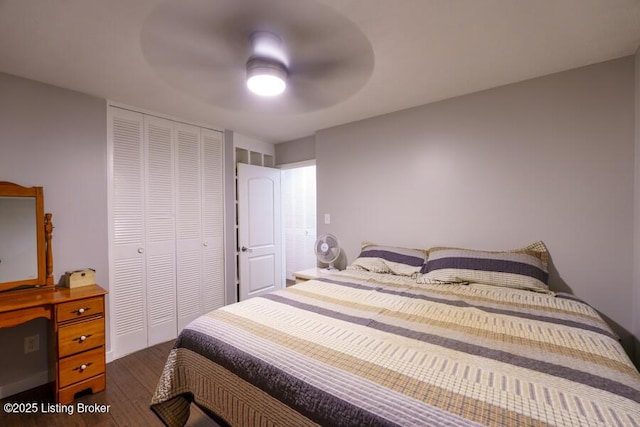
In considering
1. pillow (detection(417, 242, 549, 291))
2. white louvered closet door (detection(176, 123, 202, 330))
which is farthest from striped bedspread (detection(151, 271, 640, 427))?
white louvered closet door (detection(176, 123, 202, 330))

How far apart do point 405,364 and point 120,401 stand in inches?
82.6

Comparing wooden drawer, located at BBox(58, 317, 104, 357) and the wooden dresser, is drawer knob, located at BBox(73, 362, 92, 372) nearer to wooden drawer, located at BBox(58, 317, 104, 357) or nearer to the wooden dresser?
the wooden dresser

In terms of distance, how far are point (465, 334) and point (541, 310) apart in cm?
64

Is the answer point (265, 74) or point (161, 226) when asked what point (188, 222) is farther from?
point (265, 74)

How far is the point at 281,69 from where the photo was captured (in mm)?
1483

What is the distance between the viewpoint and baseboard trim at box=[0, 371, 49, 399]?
194 cm

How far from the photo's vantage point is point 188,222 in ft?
9.75

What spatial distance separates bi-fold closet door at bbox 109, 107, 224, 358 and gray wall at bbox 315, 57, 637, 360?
186 centimetres

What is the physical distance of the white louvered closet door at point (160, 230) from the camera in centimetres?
267

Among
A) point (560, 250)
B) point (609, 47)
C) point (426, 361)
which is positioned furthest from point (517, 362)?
point (609, 47)

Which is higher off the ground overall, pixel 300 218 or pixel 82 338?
pixel 300 218

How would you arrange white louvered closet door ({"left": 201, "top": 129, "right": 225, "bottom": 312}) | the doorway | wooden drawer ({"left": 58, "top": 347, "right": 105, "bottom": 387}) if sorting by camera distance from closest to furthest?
wooden drawer ({"left": 58, "top": 347, "right": 105, "bottom": 387})
white louvered closet door ({"left": 201, "top": 129, "right": 225, "bottom": 312})
the doorway

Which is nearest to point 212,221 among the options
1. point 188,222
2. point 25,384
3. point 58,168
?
point 188,222

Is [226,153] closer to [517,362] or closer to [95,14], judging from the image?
[95,14]
